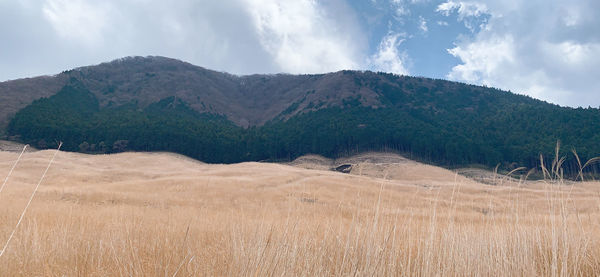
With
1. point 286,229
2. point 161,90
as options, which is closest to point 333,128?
point 286,229

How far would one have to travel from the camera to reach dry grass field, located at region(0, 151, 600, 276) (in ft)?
10.9

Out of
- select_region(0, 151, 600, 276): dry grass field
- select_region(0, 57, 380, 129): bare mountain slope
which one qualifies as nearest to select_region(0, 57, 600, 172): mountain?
select_region(0, 57, 380, 129): bare mountain slope

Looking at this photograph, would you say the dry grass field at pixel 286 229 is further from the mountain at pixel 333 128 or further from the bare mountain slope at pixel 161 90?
the bare mountain slope at pixel 161 90

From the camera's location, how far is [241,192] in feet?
69.9

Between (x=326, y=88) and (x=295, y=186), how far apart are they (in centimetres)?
14629

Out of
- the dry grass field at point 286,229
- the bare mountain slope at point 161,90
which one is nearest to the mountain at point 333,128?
the bare mountain slope at point 161,90

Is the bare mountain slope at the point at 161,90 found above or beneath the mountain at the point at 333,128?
above

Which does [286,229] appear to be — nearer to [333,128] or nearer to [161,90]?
[333,128]

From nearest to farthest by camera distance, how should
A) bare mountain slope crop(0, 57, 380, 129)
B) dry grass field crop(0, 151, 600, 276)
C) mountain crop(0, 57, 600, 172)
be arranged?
dry grass field crop(0, 151, 600, 276) → mountain crop(0, 57, 600, 172) → bare mountain slope crop(0, 57, 380, 129)

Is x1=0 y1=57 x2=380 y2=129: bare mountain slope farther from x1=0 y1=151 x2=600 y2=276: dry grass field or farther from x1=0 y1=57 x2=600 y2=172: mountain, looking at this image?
x1=0 y1=151 x2=600 y2=276: dry grass field

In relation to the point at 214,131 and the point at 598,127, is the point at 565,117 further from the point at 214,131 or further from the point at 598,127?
the point at 214,131

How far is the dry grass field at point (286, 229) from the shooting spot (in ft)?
10.9

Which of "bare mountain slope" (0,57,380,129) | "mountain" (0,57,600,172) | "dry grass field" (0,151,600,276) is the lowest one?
"dry grass field" (0,151,600,276)

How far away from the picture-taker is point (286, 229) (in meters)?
3.35
